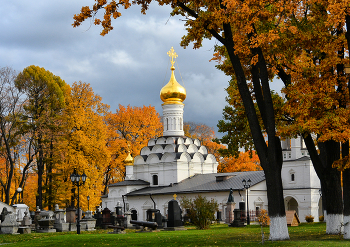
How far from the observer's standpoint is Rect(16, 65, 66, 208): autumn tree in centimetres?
3491

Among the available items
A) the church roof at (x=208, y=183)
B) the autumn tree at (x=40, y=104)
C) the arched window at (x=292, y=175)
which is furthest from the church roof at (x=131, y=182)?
the arched window at (x=292, y=175)

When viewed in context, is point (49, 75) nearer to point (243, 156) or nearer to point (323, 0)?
point (243, 156)

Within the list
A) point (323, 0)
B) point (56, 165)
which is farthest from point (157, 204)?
point (323, 0)

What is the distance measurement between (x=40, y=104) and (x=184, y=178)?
57.5 feet

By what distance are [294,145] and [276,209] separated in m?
29.3

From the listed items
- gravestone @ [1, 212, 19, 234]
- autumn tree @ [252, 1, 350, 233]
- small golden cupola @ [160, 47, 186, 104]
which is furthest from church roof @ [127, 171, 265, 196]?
autumn tree @ [252, 1, 350, 233]

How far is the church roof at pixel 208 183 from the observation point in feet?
130

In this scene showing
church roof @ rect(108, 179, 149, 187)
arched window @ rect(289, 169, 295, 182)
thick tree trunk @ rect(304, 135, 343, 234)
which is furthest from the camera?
church roof @ rect(108, 179, 149, 187)

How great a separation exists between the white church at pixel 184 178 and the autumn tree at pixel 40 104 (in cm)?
1190

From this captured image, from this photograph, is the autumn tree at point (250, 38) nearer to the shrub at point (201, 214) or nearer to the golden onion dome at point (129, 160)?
the shrub at point (201, 214)

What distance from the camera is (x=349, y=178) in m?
13.7

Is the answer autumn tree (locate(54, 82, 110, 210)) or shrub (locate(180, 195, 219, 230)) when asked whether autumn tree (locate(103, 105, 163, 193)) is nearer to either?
autumn tree (locate(54, 82, 110, 210))

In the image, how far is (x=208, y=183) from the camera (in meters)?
41.8

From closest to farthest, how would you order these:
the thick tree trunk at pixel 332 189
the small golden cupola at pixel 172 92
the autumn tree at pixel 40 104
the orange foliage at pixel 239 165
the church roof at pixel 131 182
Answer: the thick tree trunk at pixel 332 189
the autumn tree at pixel 40 104
the church roof at pixel 131 182
the small golden cupola at pixel 172 92
the orange foliage at pixel 239 165
